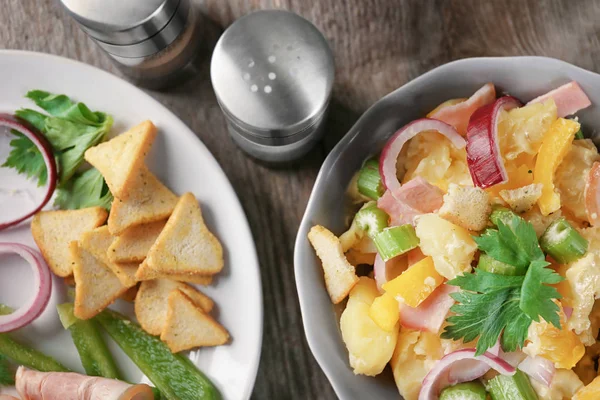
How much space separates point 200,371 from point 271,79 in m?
0.71

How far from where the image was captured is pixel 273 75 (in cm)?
128

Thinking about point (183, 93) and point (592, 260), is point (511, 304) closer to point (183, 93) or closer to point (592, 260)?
point (592, 260)

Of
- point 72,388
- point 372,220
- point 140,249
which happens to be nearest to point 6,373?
point 72,388

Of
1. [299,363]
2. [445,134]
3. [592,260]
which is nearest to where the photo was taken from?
[592,260]

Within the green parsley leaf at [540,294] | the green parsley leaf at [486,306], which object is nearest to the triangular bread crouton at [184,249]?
the green parsley leaf at [486,306]

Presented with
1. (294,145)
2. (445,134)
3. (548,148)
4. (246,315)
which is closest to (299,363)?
(246,315)

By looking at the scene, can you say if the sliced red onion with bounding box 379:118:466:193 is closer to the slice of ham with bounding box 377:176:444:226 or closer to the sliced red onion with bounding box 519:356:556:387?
the slice of ham with bounding box 377:176:444:226

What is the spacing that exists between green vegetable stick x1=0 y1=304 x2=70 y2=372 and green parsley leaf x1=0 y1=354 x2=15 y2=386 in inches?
0.8

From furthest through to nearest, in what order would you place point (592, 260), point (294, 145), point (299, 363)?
1. point (299, 363)
2. point (294, 145)
3. point (592, 260)

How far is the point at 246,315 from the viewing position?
141 centimetres

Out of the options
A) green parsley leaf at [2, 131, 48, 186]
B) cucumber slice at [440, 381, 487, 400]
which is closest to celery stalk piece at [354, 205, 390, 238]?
cucumber slice at [440, 381, 487, 400]

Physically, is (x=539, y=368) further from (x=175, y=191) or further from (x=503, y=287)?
(x=175, y=191)

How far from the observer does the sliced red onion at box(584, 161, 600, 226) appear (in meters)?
1.15

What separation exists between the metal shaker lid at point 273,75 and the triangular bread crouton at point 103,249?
1.43 feet
